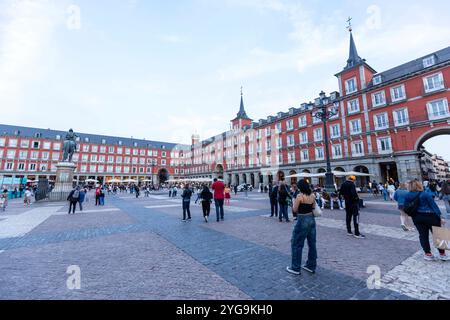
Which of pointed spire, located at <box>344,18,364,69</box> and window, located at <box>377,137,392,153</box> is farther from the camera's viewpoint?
pointed spire, located at <box>344,18,364,69</box>

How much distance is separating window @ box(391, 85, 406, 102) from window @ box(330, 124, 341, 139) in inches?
283

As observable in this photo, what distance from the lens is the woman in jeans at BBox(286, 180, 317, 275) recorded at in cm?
355

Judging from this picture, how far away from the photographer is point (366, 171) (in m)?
27.3

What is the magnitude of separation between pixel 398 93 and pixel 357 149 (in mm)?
8105

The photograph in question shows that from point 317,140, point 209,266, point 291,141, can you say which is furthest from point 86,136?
point 209,266

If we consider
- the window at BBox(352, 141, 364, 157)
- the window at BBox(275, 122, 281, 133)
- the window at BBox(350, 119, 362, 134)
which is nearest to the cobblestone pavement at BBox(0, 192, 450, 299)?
the window at BBox(352, 141, 364, 157)

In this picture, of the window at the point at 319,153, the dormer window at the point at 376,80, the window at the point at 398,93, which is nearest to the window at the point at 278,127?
the window at the point at 319,153

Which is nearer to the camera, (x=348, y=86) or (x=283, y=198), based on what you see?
(x=283, y=198)

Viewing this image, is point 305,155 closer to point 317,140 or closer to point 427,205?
point 317,140

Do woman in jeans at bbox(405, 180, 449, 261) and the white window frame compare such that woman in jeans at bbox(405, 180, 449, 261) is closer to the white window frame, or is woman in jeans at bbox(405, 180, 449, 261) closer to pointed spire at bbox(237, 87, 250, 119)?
the white window frame

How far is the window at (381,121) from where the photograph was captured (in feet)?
82.6

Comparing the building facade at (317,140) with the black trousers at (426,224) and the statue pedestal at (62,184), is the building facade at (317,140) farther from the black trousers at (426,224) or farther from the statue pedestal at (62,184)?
the statue pedestal at (62,184)

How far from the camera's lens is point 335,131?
3036cm
